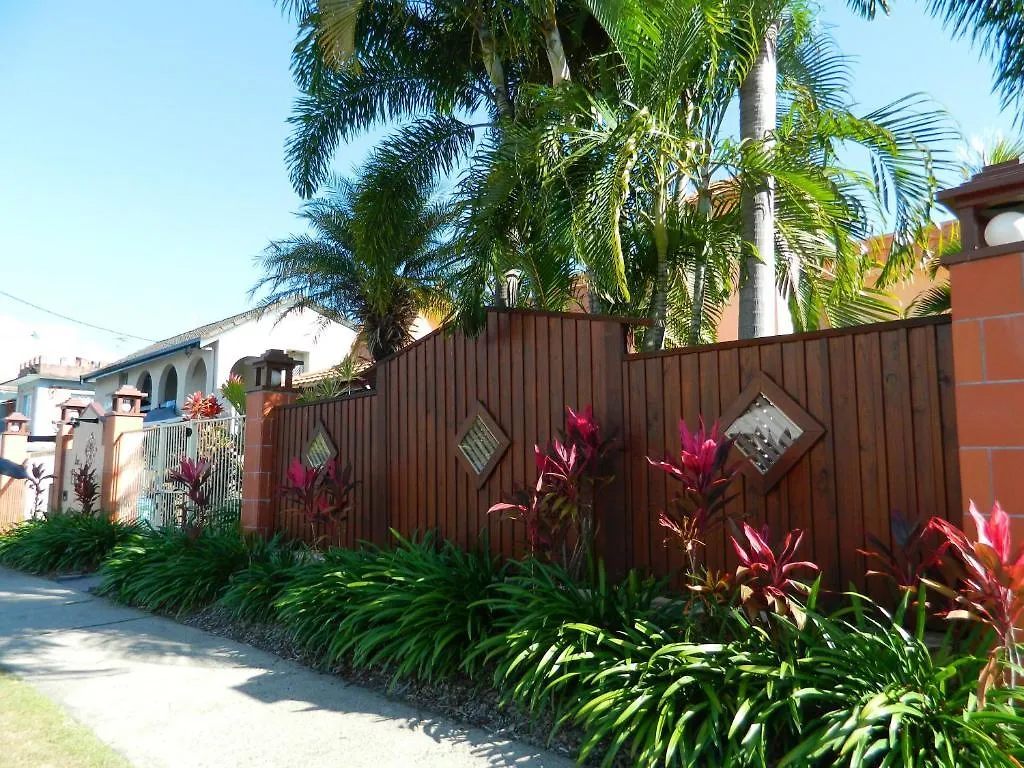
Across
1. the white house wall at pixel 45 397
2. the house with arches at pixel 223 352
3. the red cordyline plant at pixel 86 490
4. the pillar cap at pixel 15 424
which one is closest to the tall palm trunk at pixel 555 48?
the red cordyline plant at pixel 86 490

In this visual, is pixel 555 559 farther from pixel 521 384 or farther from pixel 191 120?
pixel 191 120

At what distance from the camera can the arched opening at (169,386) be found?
27.4m

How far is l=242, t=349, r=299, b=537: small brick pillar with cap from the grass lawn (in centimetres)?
366

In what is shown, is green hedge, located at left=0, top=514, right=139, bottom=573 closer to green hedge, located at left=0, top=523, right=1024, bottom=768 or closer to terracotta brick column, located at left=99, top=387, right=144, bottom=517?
terracotta brick column, located at left=99, top=387, right=144, bottom=517

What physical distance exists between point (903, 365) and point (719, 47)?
10.9ft

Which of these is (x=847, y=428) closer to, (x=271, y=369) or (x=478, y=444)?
(x=478, y=444)

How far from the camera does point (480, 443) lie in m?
6.59

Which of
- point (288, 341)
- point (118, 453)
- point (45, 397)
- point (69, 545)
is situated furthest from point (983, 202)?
point (45, 397)

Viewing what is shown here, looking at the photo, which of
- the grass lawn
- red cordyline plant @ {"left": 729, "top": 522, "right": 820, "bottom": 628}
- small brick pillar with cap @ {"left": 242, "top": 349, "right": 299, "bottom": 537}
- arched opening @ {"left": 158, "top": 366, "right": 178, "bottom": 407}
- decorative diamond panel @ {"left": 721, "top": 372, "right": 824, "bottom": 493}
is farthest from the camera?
arched opening @ {"left": 158, "top": 366, "right": 178, "bottom": 407}

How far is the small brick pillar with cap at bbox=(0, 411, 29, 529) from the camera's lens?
49.1ft

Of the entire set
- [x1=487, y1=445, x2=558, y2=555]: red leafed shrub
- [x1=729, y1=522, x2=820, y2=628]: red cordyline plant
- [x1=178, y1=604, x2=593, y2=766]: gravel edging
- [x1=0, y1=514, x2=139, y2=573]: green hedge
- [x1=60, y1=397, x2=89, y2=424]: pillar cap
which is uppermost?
[x1=60, y1=397, x2=89, y2=424]: pillar cap

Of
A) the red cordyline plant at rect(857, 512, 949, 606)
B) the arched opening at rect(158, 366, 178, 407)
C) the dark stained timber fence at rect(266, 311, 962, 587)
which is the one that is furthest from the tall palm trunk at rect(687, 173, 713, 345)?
the arched opening at rect(158, 366, 178, 407)

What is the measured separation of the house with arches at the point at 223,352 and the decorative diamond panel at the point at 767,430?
711 inches

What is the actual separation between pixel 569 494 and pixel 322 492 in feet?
10.0
